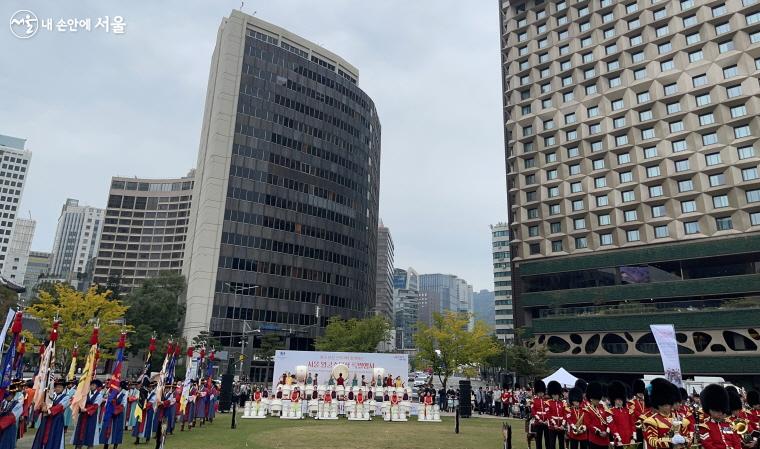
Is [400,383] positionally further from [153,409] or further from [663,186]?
[663,186]

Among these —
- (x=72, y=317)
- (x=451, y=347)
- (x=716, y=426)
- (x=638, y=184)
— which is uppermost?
(x=638, y=184)

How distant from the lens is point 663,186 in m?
53.1

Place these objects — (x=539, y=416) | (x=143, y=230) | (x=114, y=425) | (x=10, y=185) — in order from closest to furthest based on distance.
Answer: (x=114, y=425) → (x=539, y=416) → (x=143, y=230) → (x=10, y=185)

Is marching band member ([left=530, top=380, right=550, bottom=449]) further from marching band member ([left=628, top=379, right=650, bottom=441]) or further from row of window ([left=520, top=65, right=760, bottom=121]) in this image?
row of window ([left=520, top=65, right=760, bottom=121])

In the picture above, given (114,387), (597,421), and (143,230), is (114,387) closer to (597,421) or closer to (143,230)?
(597,421)

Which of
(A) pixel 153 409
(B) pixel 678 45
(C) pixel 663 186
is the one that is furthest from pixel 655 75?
(A) pixel 153 409

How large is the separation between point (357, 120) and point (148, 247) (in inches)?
3309

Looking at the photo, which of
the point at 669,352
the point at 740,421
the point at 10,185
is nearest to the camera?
the point at 740,421

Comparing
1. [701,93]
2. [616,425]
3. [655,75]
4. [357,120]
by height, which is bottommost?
[616,425]

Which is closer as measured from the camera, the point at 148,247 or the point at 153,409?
the point at 153,409

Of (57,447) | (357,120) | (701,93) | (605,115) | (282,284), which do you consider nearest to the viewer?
(57,447)

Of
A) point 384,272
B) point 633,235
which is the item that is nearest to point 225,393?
point 633,235

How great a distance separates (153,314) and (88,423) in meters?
58.7

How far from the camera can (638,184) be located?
2141 inches
